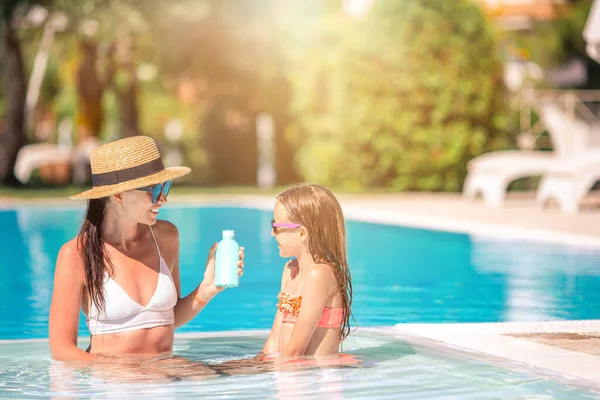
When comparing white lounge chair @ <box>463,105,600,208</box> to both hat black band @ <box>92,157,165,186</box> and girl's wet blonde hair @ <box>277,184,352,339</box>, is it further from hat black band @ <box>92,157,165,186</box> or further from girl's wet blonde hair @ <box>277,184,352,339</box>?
hat black band @ <box>92,157,165,186</box>

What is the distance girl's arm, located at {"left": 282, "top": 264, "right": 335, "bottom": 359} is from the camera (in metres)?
5.32

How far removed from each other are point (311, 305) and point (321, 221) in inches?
15.4

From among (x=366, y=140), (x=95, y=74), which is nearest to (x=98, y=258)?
(x=366, y=140)

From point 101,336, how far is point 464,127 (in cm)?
2185

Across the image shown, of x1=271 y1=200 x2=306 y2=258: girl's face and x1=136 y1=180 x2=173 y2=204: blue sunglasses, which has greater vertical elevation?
x1=136 y1=180 x2=173 y2=204: blue sunglasses

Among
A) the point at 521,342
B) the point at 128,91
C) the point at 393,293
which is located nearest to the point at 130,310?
the point at 521,342

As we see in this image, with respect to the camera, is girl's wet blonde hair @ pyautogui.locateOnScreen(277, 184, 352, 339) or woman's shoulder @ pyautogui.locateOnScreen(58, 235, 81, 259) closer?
woman's shoulder @ pyautogui.locateOnScreen(58, 235, 81, 259)

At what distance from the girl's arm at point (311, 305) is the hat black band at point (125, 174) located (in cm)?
87

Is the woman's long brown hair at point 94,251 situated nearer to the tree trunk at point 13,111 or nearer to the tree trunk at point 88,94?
the tree trunk at point 13,111

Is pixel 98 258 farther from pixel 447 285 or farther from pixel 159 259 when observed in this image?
Result: pixel 447 285

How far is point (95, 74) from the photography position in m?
34.2

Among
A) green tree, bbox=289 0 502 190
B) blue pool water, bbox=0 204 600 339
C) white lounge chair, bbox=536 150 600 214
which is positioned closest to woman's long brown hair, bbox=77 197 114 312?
blue pool water, bbox=0 204 600 339

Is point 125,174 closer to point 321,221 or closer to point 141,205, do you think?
point 141,205

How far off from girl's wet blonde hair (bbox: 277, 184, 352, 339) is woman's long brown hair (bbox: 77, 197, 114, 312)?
84 centimetres
